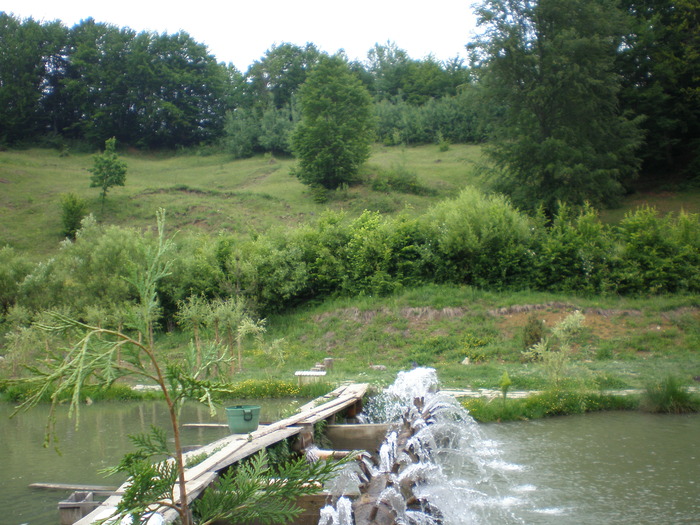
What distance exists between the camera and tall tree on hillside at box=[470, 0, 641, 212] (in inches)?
1232

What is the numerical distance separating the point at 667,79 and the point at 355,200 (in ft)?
72.0

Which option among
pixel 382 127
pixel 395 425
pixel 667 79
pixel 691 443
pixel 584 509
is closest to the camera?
pixel 584 509

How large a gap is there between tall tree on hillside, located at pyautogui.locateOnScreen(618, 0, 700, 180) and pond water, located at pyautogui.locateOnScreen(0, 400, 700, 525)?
3238cm

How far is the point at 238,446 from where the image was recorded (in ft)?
23.7

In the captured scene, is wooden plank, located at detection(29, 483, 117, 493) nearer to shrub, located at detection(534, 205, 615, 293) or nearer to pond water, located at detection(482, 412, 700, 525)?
pond water, located at detection(482, 412, 700, 525)

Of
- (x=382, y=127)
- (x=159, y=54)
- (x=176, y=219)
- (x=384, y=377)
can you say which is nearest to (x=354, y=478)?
(x=384, y=377)

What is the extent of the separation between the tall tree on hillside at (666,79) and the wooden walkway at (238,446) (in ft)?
115

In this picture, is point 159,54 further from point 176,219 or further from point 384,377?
point 384,377

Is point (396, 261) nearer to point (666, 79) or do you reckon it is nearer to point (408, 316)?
point (408, 316)

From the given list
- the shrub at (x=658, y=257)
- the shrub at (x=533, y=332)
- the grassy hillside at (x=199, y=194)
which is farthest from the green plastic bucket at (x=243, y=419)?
the grassy hillside at (x=199, y=194)

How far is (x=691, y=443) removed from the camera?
9953 mm

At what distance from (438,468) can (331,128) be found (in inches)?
1551

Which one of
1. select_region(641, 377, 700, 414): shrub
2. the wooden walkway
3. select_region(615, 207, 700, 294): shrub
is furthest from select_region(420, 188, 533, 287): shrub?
the wooden walkway

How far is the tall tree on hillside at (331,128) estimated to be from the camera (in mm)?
44219
